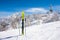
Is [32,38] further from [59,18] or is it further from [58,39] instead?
[59,18]

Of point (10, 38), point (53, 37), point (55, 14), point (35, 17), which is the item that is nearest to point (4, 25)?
point (35, 17)

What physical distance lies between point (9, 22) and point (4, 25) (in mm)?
458

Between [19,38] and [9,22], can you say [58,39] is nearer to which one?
[19,38]

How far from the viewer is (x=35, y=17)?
340 inches

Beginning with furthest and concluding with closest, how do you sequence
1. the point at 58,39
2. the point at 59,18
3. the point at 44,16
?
the point at 44,16 < the point at 59,18 < the point at 58,39

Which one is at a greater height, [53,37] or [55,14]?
[55,14]

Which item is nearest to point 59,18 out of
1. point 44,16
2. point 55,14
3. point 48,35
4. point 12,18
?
point 55,14

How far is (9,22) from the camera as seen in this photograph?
8.70 m

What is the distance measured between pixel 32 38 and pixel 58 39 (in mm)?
747

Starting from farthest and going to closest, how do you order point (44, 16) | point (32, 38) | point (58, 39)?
1. point (44, 16)
2. point (32, 38)
3. point (58, 39)

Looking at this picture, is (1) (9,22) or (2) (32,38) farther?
(1) (9,22)

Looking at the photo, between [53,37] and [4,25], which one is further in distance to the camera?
[4,25]

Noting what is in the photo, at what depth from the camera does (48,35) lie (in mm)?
4438

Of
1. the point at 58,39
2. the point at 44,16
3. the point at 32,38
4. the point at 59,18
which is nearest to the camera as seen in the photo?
the point at 58,39
